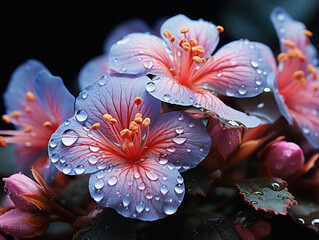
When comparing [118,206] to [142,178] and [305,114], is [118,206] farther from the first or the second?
[305,114]

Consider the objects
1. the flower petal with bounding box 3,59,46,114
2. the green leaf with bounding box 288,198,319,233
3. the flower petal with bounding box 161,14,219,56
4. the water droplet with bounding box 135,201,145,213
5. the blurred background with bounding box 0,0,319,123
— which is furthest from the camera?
the blurred background with bounding box 0,0,319,123

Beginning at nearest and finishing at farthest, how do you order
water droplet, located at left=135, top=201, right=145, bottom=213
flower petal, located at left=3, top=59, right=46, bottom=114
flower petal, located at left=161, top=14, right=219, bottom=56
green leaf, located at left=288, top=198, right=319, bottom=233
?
1. water droplet, located at left=135, top=201, right=145, bottom=213
2. green leaf, located at left=288, top=198, right=319, bottom=233
3. flower petal, located at left=161, top=14, right=219, bottom=56
4. flower petal, located at left=3, top=59, right=46, bottom=114

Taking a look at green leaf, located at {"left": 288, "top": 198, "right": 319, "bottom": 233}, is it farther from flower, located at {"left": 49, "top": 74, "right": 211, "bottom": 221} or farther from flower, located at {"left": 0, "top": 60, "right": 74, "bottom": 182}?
flower, located at {"left": 0, "top": 60, "right": 74, "bottom": 182}

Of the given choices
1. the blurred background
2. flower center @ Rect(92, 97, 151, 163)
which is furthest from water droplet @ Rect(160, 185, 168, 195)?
the blurred background

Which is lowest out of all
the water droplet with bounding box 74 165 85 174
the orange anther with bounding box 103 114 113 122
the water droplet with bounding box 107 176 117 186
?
the water droplet with bounding box 107 176 117 186

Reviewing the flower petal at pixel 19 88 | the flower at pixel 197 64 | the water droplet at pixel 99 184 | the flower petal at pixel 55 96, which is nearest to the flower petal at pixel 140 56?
the flower at pixel 197 64

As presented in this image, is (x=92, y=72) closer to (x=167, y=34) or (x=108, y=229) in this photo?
(x=167, y=34)
